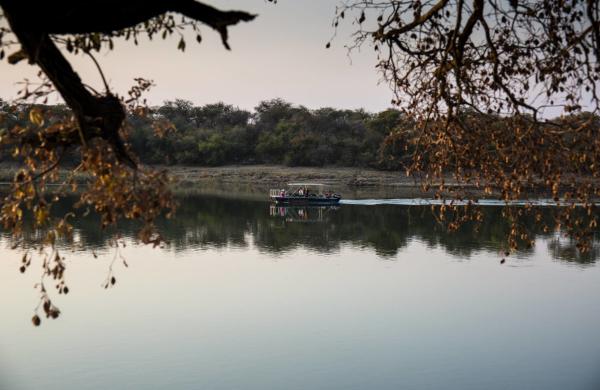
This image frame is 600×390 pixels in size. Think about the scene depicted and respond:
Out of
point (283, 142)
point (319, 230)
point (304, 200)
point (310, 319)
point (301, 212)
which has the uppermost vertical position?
point (283, 142)

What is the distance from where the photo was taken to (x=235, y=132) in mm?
74250

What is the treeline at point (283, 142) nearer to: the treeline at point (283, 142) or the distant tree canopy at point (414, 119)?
the treeline at point (283, 142)

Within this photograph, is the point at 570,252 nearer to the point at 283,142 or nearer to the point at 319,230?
the point at 319,230

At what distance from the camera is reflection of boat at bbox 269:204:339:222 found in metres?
36.8

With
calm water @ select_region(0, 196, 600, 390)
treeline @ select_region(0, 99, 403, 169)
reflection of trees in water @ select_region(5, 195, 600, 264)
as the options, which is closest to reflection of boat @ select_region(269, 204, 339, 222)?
reflection of trees in water @ select_region(5, 195, 600, 264)

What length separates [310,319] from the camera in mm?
16078

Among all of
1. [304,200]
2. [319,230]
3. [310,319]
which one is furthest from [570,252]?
[304,200]

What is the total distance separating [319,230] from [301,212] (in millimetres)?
9000

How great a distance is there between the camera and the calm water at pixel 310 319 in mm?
12625

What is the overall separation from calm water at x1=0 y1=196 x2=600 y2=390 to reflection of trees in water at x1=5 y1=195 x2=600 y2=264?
0.24 metres

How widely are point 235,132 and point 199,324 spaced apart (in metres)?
59.6

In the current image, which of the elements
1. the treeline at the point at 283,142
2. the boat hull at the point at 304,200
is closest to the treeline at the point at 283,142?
the treeline at the point at 283,142

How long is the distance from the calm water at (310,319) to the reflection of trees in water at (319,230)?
9.4 inches

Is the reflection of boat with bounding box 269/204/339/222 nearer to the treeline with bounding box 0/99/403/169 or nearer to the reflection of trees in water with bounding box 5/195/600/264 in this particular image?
the reflection of trees in water with bounding box 5/195/600/264
